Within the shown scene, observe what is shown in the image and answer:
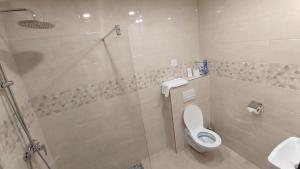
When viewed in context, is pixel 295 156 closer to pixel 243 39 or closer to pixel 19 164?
pixel 243 39

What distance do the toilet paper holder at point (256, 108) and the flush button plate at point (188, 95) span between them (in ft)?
2.32

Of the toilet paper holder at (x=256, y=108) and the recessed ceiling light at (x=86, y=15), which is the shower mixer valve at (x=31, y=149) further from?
the toilet paper holder at (x=256, y=108)

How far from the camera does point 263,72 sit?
1682 mm

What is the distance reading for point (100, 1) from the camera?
167 centimetres

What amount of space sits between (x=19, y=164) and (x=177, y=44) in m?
2.10

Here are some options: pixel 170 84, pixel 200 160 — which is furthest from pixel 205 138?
pixel 170 84

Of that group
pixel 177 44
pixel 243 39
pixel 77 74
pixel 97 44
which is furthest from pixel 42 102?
pixel 243 39

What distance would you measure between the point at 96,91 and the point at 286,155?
6.30 ft

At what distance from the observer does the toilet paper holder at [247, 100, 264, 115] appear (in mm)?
1756

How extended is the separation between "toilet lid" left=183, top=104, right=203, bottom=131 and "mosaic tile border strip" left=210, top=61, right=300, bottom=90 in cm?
61

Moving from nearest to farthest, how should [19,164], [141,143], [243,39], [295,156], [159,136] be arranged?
[19,164] < [295,156] < [243,39] < [141,143] < [159,136]

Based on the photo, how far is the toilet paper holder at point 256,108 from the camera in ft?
5.76

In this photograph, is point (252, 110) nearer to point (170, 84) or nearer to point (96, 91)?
point (170, 84)

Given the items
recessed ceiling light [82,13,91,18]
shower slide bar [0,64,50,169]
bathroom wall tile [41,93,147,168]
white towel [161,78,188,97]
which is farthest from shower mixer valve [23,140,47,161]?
white towel [161,78,188,97]
